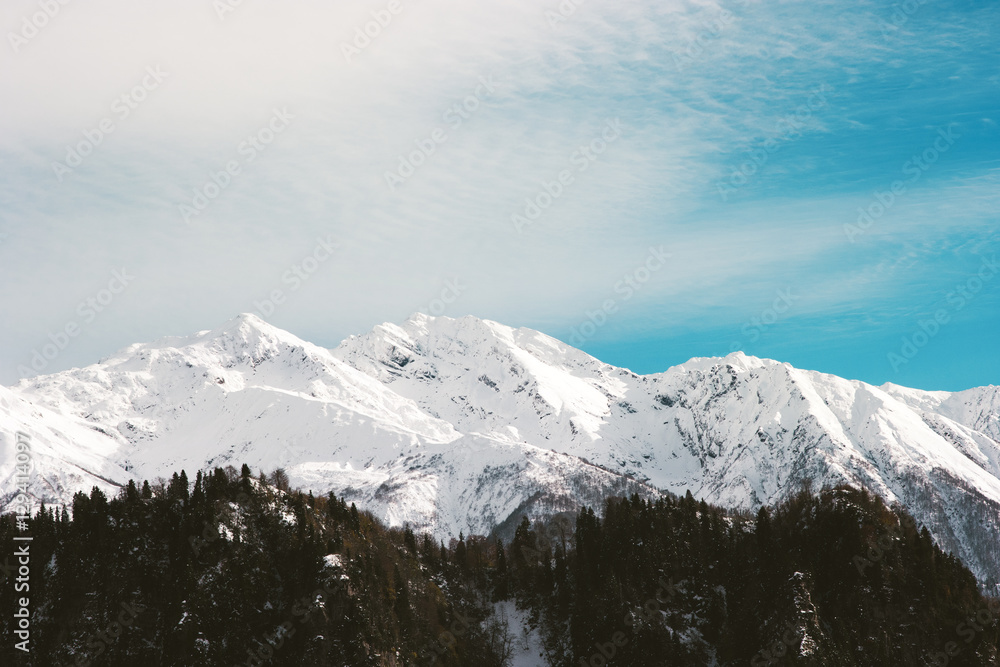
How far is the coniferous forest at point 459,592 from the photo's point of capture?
478 feet

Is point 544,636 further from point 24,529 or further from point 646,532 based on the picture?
point 24,529

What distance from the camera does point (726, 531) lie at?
18000 cm

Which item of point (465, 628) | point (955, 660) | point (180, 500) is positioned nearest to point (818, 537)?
point (955, 660)

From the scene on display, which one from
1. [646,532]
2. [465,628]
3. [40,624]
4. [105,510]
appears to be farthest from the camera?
[646,532]

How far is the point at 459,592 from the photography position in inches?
7293

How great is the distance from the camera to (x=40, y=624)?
14550 cm

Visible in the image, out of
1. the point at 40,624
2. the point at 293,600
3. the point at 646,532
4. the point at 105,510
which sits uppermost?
the point at 646,532

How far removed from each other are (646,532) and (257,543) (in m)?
77.8

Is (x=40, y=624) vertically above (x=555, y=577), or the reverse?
(x=555, y=577)

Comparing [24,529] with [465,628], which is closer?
[24,529]

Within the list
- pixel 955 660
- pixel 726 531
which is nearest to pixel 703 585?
pixel 726 531

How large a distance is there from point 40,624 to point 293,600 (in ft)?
132

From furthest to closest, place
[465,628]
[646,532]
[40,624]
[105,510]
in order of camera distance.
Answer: [646,532] < [465,628] < [105,510] < [40,624]

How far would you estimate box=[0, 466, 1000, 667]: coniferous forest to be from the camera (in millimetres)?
145750
